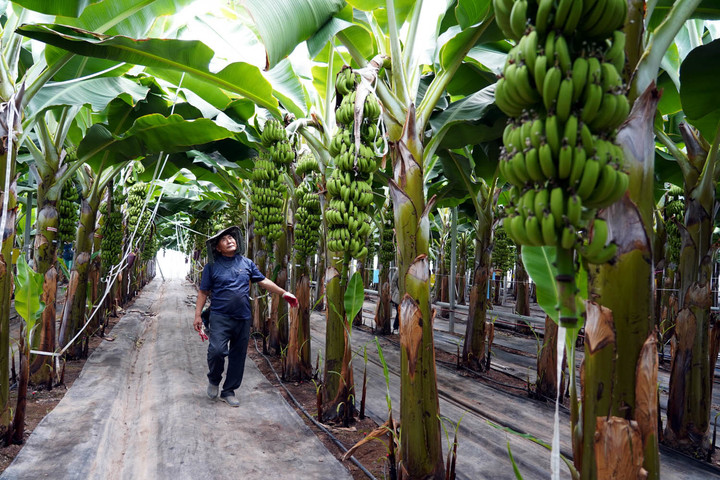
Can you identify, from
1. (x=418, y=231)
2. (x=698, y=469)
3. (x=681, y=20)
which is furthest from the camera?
(x=698, y=469)

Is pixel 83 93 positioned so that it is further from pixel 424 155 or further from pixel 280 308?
pixel 280 308

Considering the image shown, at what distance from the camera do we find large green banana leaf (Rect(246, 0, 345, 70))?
7.22ft

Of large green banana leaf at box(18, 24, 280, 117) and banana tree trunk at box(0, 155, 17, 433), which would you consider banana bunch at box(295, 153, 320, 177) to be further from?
banana tree trunk at box(0, 155, 17, 433)

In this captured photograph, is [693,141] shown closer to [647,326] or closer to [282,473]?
[647,326]

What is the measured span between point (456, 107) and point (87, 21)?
2602 millimetres

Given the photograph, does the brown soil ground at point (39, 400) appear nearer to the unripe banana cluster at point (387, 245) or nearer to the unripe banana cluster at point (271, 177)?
the unripe banana cluster at point (271, 177)

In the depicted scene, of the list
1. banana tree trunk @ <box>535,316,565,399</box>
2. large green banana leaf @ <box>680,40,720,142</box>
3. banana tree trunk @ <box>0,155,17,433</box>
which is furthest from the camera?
banana tree trunk @ <box>535,316,565,399</box>

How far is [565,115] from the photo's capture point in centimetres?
113

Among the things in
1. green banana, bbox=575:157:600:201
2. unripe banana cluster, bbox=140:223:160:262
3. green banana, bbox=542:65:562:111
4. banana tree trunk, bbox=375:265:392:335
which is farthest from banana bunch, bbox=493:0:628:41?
unripe banana cluster, bbox=140:223:160:262

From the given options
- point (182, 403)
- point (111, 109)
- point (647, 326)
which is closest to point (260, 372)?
point (182, 403)

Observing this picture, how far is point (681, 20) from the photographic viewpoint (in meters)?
1.53

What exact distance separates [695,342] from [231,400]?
3.52 metres

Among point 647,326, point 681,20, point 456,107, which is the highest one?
point 456,107

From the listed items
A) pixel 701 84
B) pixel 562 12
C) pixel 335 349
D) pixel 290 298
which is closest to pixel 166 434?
pixel 335 349
